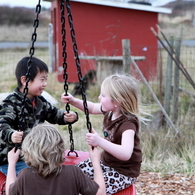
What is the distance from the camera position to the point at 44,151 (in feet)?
6.51

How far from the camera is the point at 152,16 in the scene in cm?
1245

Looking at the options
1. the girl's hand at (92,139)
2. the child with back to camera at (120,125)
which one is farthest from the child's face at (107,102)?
the girl's hand at (92,139)

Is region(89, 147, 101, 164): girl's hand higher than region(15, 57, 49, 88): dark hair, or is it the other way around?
region(15, 57, 49, 88): dark hair

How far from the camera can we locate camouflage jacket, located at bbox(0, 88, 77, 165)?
2635 millimetres

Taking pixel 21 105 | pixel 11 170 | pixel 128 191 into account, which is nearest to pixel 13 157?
pixel 11 170

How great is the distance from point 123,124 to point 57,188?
2.45ft

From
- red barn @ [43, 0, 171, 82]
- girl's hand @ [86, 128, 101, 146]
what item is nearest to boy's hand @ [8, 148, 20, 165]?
girl's hand @ [86, 128, 101, 146]

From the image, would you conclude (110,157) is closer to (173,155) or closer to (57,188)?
(57,188)

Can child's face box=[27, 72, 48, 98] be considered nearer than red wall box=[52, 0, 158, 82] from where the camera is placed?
Yes

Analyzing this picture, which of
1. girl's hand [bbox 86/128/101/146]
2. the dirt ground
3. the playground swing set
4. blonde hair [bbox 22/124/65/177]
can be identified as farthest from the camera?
the dirt ground

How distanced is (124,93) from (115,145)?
1.36 feet

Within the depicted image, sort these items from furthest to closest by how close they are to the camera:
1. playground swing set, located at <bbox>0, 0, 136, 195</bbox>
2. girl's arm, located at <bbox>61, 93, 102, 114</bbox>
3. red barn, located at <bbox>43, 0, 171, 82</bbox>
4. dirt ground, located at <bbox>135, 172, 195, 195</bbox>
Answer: red barn, located at <bbox>43, 0, 171, 82</bbox> → dirt ground, located at <bbox>135, 172, 195, 195</bbox> → girl's arm, located at <bbox>61, 93, 102, 114</bbox> → playground swing set, located at <bbox>0, 0, 136, 195</bbox>

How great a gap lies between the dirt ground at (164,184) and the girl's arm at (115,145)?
1.91 m

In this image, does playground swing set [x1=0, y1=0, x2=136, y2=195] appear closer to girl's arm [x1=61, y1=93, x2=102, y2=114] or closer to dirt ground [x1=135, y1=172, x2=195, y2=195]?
girl's arm [x1=61, y1=93, x2=102, y2=114]
